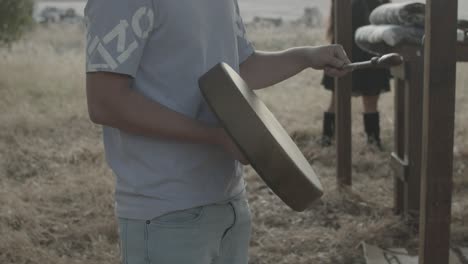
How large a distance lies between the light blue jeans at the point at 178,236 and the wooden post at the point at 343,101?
289 centimetres

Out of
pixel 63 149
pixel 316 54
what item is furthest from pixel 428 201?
pixel 63 149

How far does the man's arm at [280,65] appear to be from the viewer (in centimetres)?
174

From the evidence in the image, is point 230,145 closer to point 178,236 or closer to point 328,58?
point 178,236

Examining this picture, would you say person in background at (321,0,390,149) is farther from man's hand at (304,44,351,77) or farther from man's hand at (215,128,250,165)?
man's hand at (215,128,250,165)

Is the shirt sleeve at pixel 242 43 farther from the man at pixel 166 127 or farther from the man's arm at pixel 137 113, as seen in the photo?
the man's arm at pixel 137 113

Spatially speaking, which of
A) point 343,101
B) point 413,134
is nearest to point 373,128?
point 343,101

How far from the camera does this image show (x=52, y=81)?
920cm

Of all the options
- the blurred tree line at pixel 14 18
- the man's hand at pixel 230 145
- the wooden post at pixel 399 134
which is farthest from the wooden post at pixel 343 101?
the blurred tree line at pixel 14 18

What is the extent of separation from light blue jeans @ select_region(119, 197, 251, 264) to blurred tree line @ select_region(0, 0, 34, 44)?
864cm

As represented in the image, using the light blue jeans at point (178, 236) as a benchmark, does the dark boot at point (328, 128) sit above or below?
below

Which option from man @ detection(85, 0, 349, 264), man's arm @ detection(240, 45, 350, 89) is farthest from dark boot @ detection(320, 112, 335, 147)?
man @ detection(85, 0, 349, 264)

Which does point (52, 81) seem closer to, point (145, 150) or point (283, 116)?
point (283, 116)

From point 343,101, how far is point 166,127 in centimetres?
316

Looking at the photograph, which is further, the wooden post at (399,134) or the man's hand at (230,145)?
the wooden post at (399,134)
